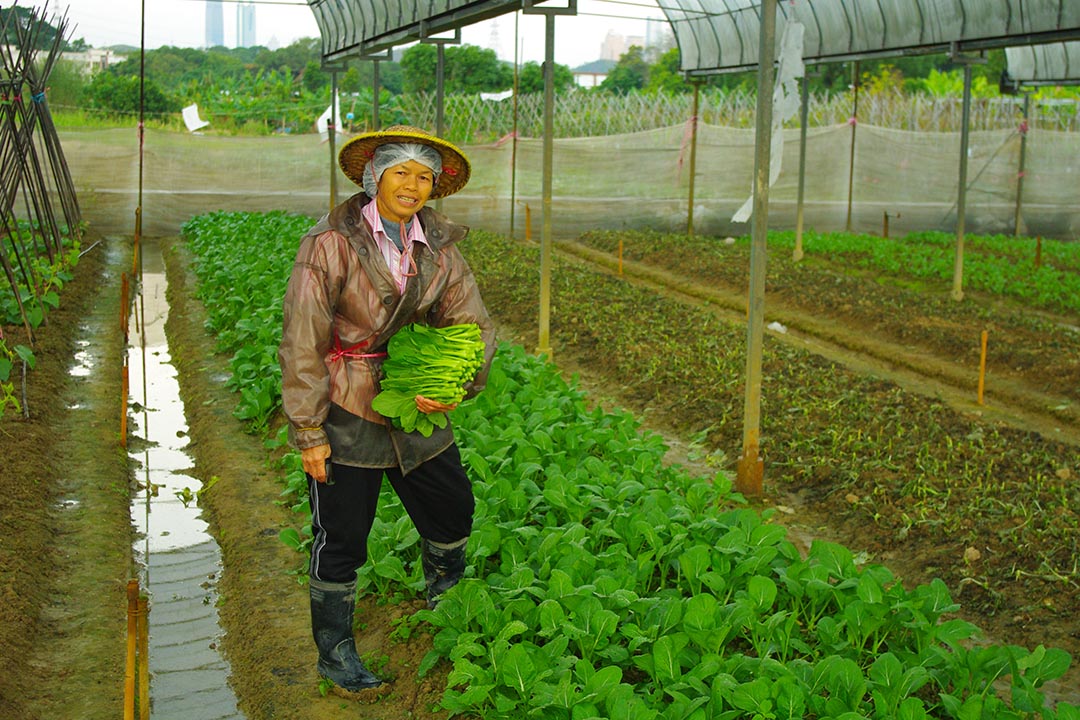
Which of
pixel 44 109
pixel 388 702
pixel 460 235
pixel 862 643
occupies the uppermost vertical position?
pixel 44 109

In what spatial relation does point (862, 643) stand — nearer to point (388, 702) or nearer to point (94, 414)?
point (388, 702)

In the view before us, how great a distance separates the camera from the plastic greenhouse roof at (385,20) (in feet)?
29.2

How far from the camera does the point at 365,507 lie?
11.8 ft

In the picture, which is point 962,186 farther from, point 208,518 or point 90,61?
point 90,61

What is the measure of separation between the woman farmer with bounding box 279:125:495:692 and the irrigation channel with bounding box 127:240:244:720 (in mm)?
556

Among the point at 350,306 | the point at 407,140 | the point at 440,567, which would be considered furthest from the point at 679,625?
the point at 407,140

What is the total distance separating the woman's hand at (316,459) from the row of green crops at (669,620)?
1.99 ft

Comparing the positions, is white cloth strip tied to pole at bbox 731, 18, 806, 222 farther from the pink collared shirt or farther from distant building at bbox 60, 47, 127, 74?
distant building at bbox 60, 47, 127, 74

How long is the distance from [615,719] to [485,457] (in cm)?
215

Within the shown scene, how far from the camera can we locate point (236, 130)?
2741 centimetres

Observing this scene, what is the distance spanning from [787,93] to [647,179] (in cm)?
1190

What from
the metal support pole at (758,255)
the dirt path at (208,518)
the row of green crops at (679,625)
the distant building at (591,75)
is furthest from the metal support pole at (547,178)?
the distant building at (591,75)

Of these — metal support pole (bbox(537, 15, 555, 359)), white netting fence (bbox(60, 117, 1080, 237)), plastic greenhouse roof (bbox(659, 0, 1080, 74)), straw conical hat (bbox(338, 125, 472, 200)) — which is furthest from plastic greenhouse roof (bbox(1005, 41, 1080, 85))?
straw conical hat (bbox(338, 125, 472, 200))

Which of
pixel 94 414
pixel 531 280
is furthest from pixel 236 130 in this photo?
pixel 94 414
